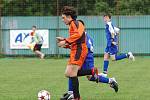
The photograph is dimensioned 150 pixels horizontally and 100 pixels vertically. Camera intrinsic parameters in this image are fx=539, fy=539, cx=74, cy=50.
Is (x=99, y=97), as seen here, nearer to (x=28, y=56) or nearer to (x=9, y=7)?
(x=28, y=56)

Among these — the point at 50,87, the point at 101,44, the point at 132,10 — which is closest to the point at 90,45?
the point at 50,87

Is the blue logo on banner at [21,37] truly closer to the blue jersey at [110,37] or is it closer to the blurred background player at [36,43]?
the blurred background player at [36,43]

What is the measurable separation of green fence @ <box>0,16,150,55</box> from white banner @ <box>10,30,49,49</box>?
20 centimetres

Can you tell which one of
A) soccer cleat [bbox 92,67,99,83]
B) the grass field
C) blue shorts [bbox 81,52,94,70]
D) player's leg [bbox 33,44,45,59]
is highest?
blue shorts [bbox 81,52,94,70]

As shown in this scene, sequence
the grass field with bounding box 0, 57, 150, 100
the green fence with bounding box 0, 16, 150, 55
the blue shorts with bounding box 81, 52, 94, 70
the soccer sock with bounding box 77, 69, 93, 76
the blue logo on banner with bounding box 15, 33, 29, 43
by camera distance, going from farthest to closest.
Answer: the blue logo on banner with bounding box 15, 33, 29, 43, the green fence with bounding box 0, 16, 150, 55, the grass field with bounding box 0, 57, 150, 100, the blue shorts with bounding box 81, 52, 94, 70, the soccer sock with bounding box 77, 69, 93, 76

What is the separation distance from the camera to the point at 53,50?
31016 mm

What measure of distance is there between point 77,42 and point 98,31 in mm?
20570

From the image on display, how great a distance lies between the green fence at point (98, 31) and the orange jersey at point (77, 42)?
66.2 feet

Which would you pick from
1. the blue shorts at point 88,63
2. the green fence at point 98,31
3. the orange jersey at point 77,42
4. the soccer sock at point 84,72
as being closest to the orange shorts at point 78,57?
the orange jersey at point 77,42

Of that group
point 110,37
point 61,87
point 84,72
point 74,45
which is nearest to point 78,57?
point 74,45

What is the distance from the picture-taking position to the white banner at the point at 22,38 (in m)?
31.0

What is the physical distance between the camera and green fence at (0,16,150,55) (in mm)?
30859

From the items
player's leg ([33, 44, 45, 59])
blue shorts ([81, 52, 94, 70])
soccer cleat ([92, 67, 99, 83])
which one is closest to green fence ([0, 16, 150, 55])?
player's leg ([33, 44, 45, 59])

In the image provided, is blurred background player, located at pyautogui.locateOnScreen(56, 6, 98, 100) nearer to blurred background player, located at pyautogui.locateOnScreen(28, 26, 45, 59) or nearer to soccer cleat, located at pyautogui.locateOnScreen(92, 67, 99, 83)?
soccer cleat, located at pyautogui.locateOnScreen(92, 67, 99, 83)
